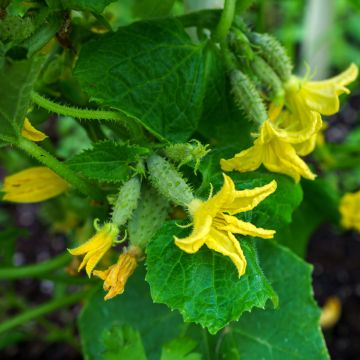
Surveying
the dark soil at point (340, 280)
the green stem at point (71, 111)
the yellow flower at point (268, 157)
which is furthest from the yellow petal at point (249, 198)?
the dark soil at point (340, 280)

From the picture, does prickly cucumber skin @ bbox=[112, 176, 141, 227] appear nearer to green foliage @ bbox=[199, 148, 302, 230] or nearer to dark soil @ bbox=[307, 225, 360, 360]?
green foliage @ bbox=[199, 148, 302, 230]

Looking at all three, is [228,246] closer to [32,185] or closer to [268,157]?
[268,157]

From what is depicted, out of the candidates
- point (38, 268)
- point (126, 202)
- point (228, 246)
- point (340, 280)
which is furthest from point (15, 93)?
point (340, 280)

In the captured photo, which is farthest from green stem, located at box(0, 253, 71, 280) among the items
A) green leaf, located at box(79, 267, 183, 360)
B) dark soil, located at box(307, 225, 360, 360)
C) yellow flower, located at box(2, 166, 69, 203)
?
dark soil, located at box(307, 225, 360, 360)

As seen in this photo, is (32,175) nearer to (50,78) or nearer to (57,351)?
(50,78)

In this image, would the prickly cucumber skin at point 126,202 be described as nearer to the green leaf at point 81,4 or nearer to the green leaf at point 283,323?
the green leaf at point 81,4
